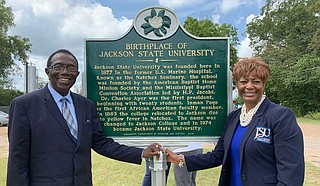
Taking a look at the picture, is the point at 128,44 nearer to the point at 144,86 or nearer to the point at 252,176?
the point at 144,86

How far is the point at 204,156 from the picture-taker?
310 cm

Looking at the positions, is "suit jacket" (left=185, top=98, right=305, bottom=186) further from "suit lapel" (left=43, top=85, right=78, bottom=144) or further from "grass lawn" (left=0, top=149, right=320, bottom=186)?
"grass lawn" (left=0, top=149, right=320, bottom=186)

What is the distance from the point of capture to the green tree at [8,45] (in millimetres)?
29219

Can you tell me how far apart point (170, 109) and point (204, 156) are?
22.0 inches

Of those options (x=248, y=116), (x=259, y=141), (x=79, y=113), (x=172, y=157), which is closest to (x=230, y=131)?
(x=248, y=116)

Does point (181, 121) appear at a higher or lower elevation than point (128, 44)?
lower

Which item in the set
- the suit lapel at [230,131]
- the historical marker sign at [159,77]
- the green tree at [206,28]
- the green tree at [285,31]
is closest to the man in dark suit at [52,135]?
the historical marker sign at [159,77]

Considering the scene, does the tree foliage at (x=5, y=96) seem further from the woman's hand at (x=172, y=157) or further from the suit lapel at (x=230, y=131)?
the suit lapel at (x=230, y=131)

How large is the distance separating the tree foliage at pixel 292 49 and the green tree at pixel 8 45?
22.3m

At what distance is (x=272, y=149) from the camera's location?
249 cm

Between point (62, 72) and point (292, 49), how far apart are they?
1279 inches

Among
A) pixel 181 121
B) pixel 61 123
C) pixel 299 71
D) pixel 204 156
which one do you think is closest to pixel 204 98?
pixel 181 121

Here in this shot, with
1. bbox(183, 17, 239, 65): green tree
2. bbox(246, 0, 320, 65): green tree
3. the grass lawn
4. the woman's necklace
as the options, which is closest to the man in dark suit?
the woman's necklace

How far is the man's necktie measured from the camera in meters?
2.67
